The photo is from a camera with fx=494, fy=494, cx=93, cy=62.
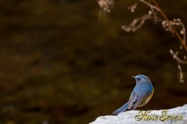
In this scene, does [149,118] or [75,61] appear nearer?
[149,118]

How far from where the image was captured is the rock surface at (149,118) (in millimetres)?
3861

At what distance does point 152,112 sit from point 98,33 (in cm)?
819

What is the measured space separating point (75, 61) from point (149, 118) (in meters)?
7.58

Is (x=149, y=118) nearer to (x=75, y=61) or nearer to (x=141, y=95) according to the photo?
(x=141, y=95)

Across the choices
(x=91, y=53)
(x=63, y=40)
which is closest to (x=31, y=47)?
(x=63, y=40)

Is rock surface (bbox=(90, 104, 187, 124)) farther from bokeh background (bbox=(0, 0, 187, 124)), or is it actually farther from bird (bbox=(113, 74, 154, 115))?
bokeh background (bbox=(0, 0, 187, 124))

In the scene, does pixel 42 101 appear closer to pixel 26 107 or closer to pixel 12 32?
pixel 26 107

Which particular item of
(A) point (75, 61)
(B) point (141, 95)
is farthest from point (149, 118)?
(A) point (75, 61)

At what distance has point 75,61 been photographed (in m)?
11.4

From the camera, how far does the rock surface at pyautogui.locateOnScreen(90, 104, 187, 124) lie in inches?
152

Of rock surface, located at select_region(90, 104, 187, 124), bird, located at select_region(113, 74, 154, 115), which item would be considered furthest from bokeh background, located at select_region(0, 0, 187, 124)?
bird, located at select_region(113, 74, 154, 115)

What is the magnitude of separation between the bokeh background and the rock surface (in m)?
4.90

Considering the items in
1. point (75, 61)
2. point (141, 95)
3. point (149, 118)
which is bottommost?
point (149, 118)

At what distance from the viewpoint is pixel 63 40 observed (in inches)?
480
